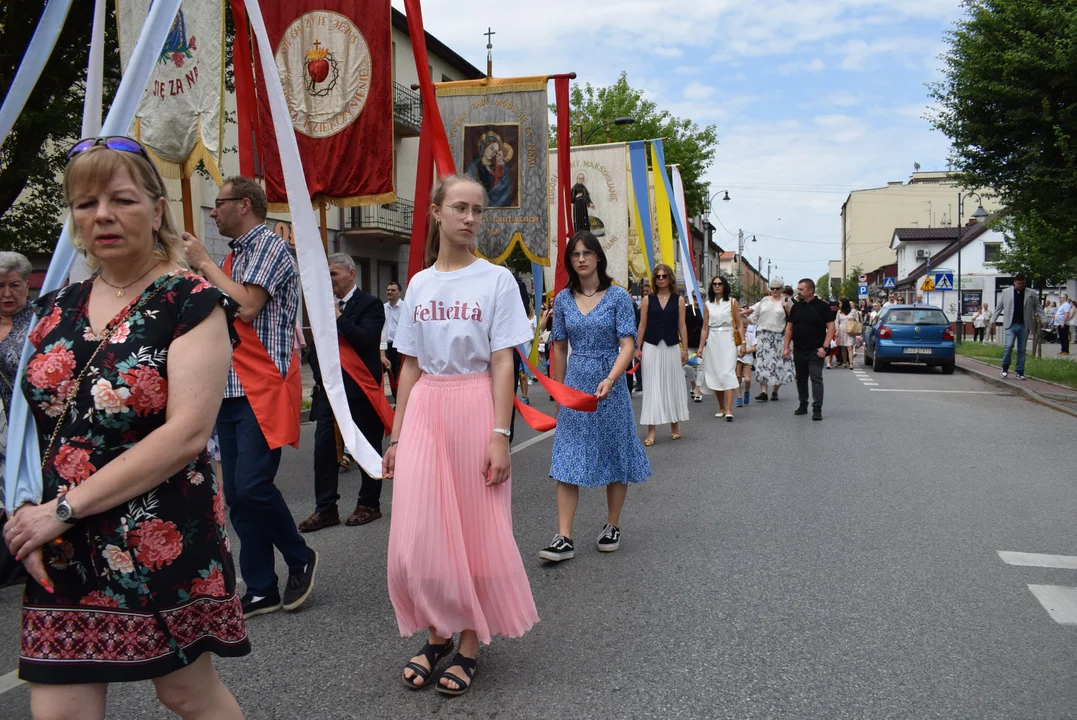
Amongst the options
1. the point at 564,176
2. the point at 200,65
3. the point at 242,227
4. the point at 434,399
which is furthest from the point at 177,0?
the point at 564,176

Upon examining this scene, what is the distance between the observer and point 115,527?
192 centimetres

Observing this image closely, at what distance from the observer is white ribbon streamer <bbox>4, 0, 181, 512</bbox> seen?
193cm

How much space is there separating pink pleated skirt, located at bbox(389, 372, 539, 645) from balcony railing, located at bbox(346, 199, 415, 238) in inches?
989

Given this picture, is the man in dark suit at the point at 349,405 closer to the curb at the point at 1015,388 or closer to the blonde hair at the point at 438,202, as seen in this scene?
the blonde hair at the point at 438,202

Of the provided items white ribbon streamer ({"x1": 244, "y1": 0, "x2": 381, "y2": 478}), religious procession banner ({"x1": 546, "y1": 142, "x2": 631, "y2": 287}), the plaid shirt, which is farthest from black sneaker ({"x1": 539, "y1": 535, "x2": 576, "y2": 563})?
religious procession banner ({"x1": 546, "y1": 142, "x2": 631, "y2": 287})

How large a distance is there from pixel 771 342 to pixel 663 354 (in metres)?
4.54

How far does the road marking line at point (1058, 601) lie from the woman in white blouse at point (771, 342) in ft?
28.8

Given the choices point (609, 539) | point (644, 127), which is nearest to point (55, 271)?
point (609, 539)

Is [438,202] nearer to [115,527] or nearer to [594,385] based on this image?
[115,527]

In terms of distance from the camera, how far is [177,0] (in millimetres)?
3018

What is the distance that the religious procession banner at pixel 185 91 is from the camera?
5.90 metres

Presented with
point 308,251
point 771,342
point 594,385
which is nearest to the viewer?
point 308,251

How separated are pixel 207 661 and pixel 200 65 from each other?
16.7ft

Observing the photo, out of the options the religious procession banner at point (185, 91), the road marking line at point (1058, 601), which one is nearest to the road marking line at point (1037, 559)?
the road marking line at point (1058, 601)
